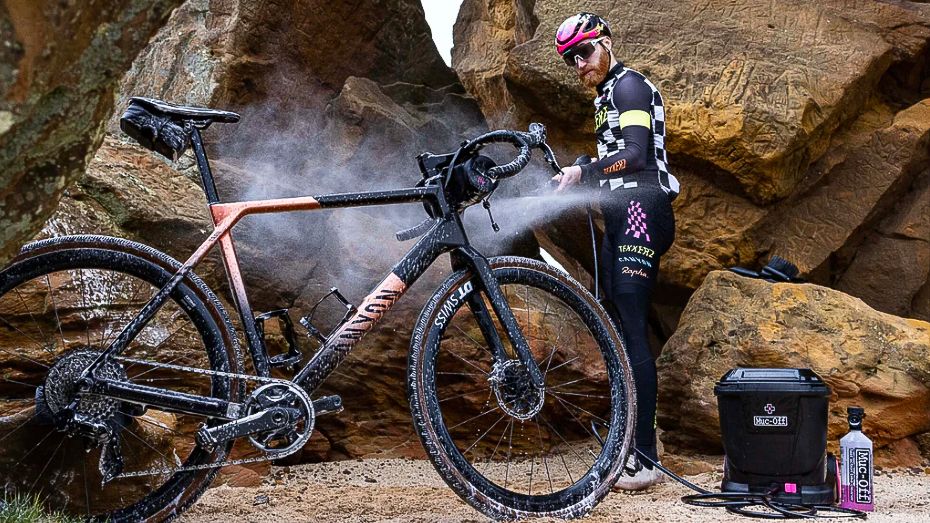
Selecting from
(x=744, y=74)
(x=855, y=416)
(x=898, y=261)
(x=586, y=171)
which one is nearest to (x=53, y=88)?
(x=586, y=171)

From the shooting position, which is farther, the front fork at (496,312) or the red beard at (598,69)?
the red beard at (598,69)

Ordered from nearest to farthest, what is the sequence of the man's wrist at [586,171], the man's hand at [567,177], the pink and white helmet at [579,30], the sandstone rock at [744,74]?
the man's hand at [567,177] < the man's wrist at [586,171] < the pink and white helmet at [579,30] < the sandstone rock at [744,74]

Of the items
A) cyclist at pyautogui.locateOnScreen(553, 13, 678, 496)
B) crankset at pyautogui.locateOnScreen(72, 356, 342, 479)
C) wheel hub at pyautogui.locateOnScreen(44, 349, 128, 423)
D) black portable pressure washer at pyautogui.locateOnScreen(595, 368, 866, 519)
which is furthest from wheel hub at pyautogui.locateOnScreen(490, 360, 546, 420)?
wheel hub at pyautogui.locateOnScreen(44, 349, 128, 423)

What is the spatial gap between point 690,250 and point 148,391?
4.56m

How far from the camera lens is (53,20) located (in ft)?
7.33

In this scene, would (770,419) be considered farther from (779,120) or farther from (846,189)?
(846,189)

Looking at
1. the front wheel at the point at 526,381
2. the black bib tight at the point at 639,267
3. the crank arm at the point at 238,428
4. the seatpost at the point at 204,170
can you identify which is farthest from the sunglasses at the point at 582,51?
the crank arm at the point at 238,428

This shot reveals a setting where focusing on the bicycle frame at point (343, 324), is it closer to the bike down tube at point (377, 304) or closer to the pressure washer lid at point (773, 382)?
the bike down tube at point (377, 304)

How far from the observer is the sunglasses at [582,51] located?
502 cm

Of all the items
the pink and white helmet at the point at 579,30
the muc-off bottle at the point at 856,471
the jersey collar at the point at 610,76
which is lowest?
the muc-off bottle at the point at 856,471

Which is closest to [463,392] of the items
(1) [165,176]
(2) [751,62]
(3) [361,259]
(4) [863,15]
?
(3) [361,259]

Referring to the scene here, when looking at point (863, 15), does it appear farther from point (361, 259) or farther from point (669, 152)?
point (361, 259)

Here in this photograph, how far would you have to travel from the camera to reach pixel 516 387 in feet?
12.4

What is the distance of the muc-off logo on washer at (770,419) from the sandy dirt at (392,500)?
0.39 m
